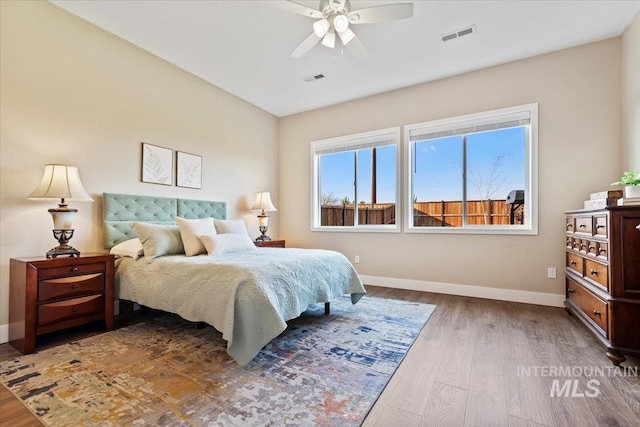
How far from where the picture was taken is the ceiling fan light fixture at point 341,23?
2.36 metres

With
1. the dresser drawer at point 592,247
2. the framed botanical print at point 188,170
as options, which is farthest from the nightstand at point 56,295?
the dresser drawer at point 592,247

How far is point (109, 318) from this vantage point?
2648 mm

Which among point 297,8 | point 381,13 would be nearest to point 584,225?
point 381,13

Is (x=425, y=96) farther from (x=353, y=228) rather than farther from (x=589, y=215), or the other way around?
(x=589, y=215)

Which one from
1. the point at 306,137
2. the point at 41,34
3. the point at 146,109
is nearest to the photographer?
the point at 41,34

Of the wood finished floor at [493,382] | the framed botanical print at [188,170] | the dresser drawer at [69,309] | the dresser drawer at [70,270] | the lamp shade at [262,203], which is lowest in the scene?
the wood finished floor at [493,382]

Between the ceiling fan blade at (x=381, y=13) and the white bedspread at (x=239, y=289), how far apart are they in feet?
6.88

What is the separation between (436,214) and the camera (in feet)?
13.8

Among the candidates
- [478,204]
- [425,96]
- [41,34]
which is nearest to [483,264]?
[478,204]

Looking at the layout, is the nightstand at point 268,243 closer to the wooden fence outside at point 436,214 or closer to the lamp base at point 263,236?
the lamp base at point 263,236

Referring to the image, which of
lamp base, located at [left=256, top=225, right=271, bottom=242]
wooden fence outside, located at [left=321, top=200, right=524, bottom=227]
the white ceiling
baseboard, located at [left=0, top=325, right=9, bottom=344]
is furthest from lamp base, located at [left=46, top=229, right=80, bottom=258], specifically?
wooden fence outside, located at [left=321, top=200, right=524, bottom=227]

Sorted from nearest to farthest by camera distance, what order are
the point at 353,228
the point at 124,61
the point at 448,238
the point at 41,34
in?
the point at 41,34 < the point at 124,61 < the point at 448,238 < the point at 353,228

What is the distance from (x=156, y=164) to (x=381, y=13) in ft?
9.69

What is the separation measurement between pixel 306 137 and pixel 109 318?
3914 millimetres
